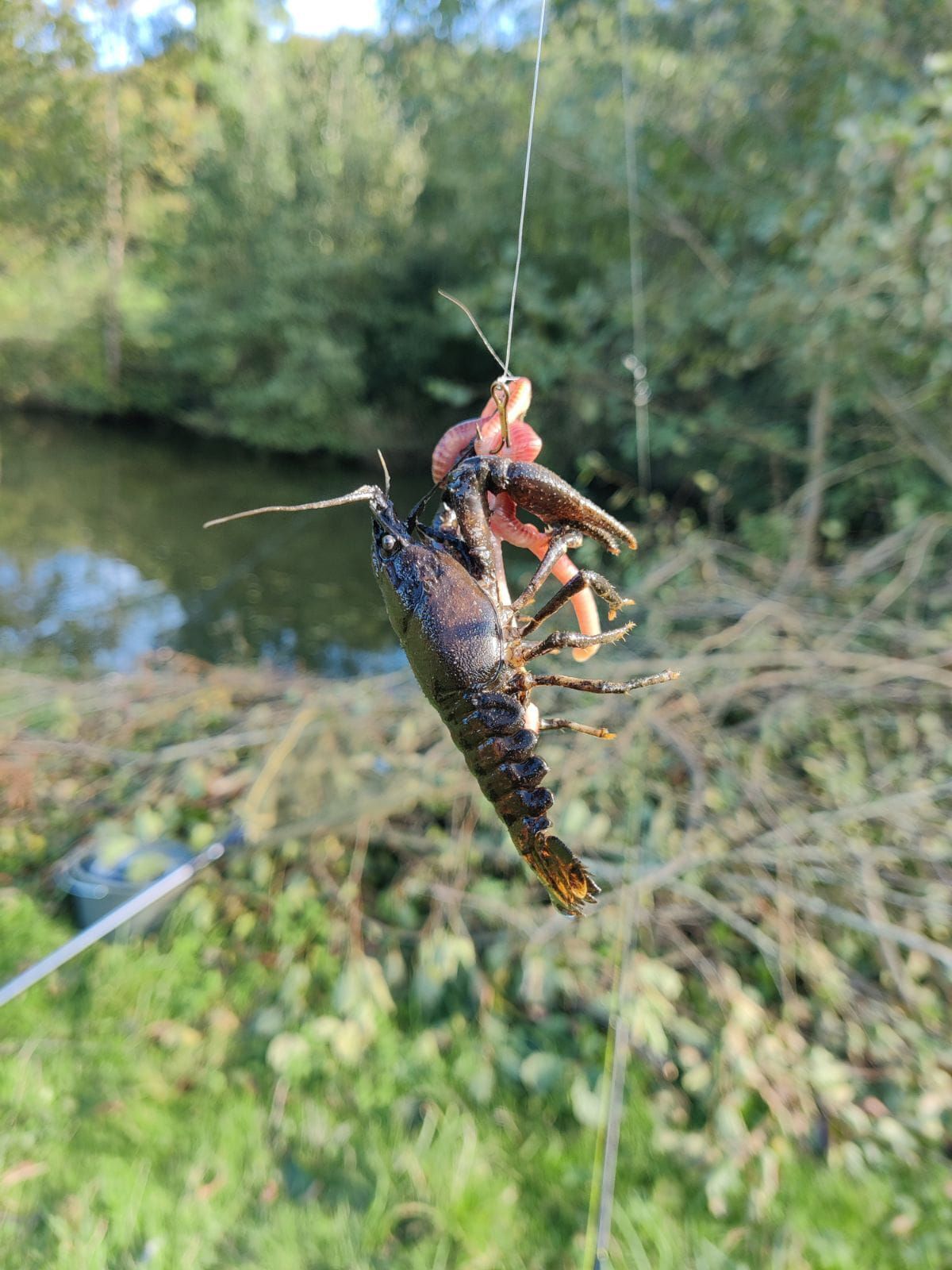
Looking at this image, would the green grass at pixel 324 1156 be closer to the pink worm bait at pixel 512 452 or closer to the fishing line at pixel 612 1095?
the fishing line at pixel 612 1095

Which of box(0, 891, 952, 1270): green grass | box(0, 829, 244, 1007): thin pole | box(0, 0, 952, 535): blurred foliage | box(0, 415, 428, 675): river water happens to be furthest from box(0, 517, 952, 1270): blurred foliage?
box(0, 415, 428, 675): river water

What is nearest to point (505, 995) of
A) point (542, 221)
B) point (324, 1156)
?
point (324, 1156)

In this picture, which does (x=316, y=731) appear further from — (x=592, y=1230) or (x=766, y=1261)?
(x=766, y=1261)

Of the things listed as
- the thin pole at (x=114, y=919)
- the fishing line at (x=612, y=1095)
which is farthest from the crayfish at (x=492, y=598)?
the thin pole at (x=114, y=919)

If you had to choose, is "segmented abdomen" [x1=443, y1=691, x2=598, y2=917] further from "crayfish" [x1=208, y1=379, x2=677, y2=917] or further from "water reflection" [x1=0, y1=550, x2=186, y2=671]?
"water reflection" [x1=0, y1=550, x2=186, y2=671]

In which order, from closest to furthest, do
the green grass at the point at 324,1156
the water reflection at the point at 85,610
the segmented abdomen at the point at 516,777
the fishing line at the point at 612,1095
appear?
the segmented abdomen at the point at 516,777 < the fishing line at the point at 612,1095 < the green grass at the point at 324,1156 < the water reflection at the point at 85,610

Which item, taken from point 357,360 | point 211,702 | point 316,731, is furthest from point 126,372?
point 316,731

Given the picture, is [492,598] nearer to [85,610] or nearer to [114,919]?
[114,919]
